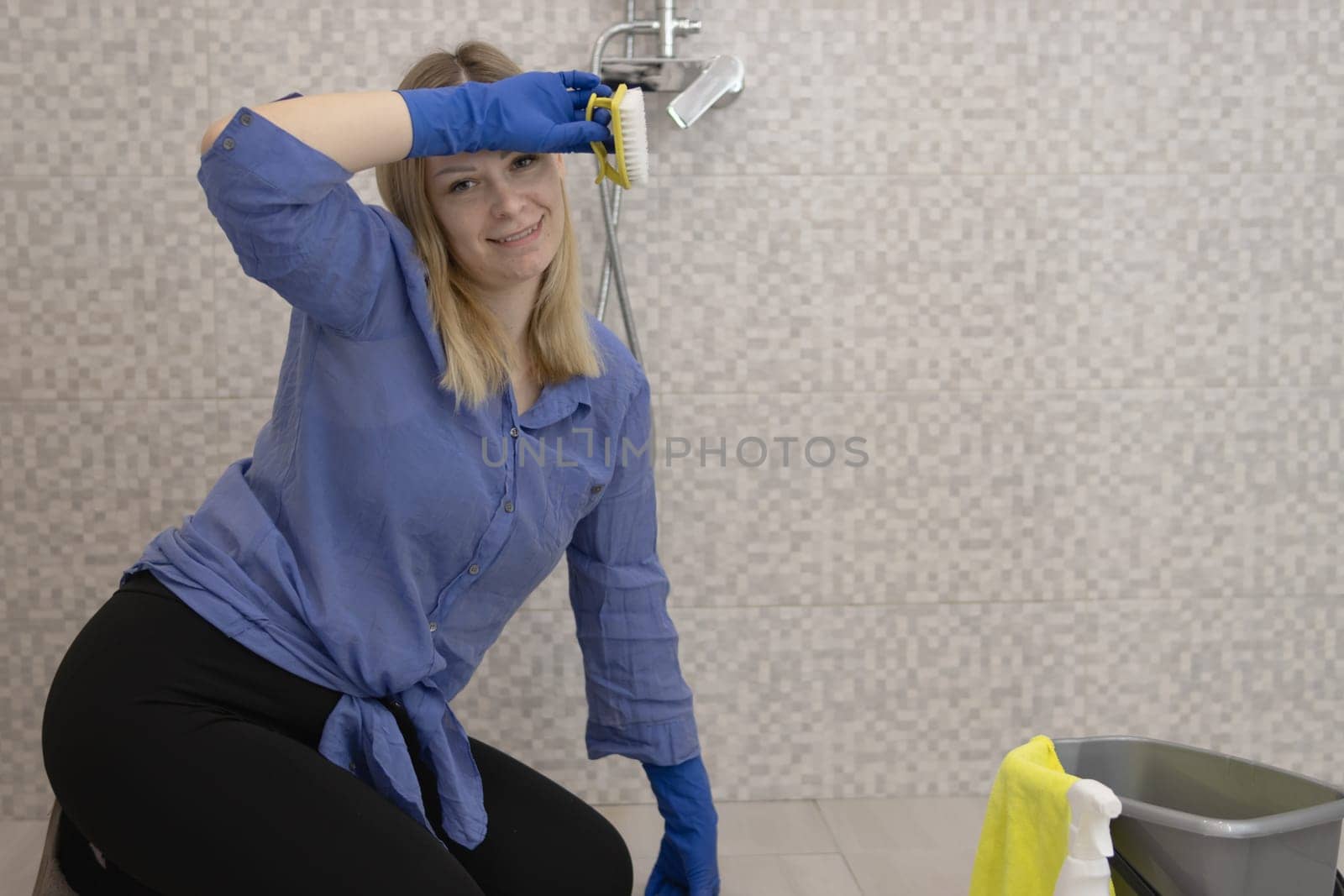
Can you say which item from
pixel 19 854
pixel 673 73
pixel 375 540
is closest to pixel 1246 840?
pixel 375 540

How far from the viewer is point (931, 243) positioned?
1885 mm

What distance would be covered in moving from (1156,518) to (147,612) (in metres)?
1.55

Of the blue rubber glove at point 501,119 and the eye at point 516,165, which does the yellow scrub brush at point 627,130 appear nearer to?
the blue rubber glove at point 501,119

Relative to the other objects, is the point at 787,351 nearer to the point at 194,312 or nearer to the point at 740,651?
the point at 740,651

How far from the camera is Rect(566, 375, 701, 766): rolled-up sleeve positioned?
1.45m

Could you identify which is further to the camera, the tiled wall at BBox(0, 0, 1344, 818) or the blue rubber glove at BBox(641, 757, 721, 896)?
the tiled wall at BBox(0, 0, 1344, 818)

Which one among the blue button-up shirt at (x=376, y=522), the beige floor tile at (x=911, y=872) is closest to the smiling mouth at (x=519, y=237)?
the blue button-up shirt at (x=376, y=522)

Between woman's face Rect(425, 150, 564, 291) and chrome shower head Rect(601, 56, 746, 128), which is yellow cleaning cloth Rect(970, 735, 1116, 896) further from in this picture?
chrome shower head Rect(601, 56, 746, 128)

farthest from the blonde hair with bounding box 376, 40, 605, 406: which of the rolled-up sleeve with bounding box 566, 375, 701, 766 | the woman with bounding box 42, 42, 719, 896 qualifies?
the rolled-up sleeve with bounding box 566, 375, 701, 766

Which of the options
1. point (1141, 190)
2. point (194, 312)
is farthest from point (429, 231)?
point (1141, 190)

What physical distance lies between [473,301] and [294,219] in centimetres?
29

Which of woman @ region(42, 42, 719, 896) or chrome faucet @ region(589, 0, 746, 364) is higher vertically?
chrome faucet @ region(589, 0, 746, 364)

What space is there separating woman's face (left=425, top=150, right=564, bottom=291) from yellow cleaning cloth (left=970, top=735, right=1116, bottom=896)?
715mm

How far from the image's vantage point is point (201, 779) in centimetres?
111
